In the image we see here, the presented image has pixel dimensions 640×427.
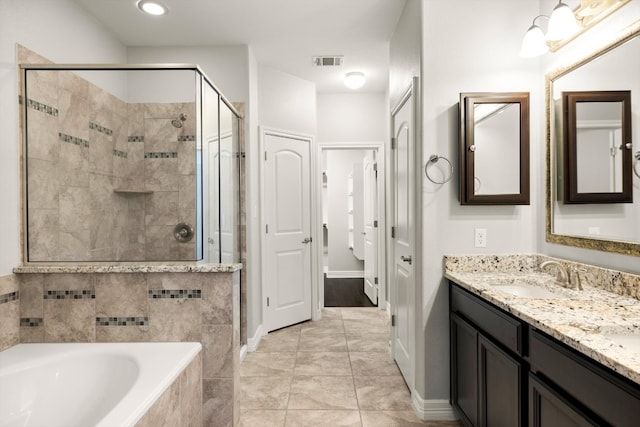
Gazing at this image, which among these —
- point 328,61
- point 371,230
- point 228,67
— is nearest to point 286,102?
point 328,61

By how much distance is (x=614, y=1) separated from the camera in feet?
5.21

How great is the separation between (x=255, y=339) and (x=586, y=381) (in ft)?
9.10

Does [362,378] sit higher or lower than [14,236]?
lower

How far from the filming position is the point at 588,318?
1244mm

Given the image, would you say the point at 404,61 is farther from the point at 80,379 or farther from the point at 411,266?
the point at 80,379

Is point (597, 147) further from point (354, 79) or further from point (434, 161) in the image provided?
point (354, 79)

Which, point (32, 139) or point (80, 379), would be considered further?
point (32, 139)

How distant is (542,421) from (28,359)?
2173mm

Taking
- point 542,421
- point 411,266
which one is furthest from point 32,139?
point 542,421

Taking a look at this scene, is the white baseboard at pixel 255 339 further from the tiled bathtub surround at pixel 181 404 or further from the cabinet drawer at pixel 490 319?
the cabinet drawer at pixel 490 319

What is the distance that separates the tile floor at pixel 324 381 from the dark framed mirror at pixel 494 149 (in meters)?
1.40

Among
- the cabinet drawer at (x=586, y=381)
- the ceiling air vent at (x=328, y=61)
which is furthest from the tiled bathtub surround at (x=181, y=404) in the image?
the ceiling air vent at (x=328, y=61)

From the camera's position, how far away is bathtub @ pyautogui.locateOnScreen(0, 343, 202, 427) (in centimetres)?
154

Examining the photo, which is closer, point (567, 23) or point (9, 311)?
point (567, 23)
